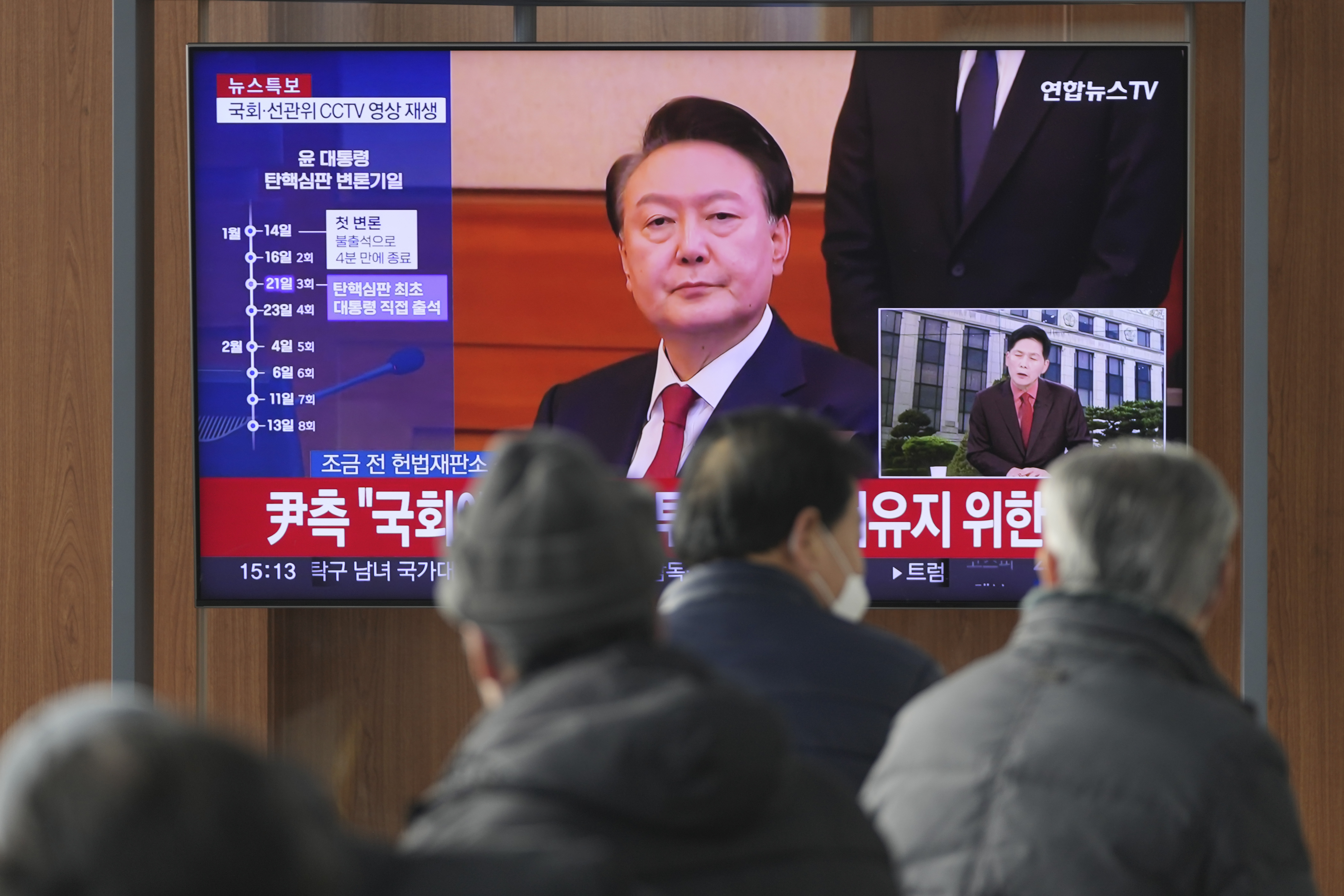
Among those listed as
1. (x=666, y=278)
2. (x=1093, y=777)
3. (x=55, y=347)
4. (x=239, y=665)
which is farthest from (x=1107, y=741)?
(x=55, y=347)

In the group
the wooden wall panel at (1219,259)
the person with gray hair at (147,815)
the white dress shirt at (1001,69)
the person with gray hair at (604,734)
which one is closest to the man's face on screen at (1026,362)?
the wooden wall panel at (1219,259)

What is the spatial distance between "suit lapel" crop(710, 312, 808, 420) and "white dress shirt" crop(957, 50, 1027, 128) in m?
0.66

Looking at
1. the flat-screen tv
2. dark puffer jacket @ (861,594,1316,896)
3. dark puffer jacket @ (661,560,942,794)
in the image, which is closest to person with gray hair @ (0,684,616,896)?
dark puffer jacket @ (861,594,1316,896)

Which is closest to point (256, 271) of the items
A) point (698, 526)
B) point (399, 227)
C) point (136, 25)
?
point (399, 227)

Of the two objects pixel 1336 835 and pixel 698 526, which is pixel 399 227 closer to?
pixel 698 526

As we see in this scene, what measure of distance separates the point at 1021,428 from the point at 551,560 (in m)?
2.23

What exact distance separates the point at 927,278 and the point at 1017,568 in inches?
26.6

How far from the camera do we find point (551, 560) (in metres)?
0.87

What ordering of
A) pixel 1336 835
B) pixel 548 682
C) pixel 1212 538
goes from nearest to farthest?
1. pixel 548 682
2. pixel 1212 538
3. pixel 1336 835

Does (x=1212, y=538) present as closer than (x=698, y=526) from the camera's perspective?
Yes

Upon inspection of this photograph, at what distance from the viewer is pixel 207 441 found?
9.78 feet

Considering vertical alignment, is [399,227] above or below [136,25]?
below

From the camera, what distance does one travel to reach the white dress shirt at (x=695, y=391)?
299cm

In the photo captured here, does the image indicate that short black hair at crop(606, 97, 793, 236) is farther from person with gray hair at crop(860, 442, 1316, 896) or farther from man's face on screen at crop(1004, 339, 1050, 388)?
person with gray hair at crop(860, 442, 1316, 896)
